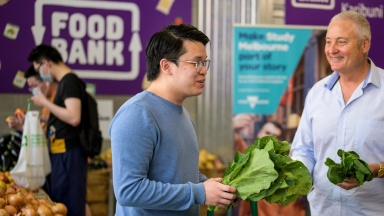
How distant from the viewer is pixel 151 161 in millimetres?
2211

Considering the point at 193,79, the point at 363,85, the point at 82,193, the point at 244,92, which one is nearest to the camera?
the point at 193,79

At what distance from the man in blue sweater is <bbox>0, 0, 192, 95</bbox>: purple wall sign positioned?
4.14 m

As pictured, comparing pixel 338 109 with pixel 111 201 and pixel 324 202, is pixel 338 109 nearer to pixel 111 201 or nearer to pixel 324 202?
pixel 324 202

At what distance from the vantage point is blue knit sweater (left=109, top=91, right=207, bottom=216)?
2.12 meters

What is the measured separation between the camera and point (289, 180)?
2.37 meters

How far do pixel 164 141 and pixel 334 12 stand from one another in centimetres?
465

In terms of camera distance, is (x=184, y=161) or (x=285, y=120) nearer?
(x=184, y=161)

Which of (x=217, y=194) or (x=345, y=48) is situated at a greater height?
(x=345, y=48)

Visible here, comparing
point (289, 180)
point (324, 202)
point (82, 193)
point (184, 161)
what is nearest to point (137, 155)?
point (184, 161)

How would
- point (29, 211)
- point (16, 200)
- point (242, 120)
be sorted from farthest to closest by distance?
point (242, 120)
point (16, 200)
point (29, 211)

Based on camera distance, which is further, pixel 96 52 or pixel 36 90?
pixel 96 52

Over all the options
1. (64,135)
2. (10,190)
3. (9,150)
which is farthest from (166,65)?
(9,150)

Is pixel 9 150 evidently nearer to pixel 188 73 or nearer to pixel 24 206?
pixel 24 206

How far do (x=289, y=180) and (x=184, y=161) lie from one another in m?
0.40
